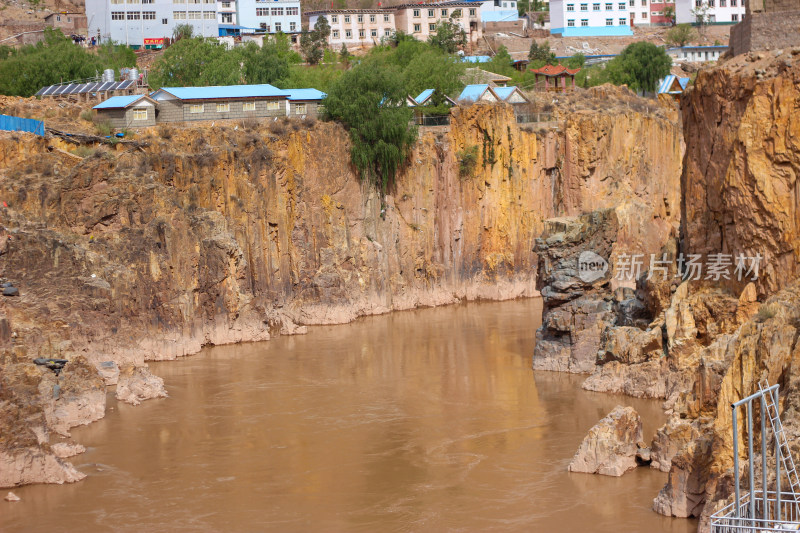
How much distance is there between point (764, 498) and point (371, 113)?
1506 inches

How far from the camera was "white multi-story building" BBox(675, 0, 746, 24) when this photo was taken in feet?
318

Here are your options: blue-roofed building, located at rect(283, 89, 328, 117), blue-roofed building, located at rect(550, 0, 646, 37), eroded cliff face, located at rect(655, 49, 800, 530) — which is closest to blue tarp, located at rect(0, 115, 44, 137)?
blue-roofed building, located at rect(283, 89, 328, 117)

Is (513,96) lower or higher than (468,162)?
higher

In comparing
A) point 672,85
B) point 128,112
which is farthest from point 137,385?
point 672,85

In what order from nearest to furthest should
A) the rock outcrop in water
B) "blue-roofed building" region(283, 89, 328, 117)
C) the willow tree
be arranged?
the rock outcrop in water
the willow tree
"blue-roofed building" region(283, 89, 328, 117)

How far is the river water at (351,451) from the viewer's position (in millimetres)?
27016

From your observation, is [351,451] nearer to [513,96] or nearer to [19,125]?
[19,125]

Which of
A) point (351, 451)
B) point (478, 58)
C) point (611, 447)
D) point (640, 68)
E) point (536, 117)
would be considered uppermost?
point (478, 58)

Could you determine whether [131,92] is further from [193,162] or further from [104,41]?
[104,41]

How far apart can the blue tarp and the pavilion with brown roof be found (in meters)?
34.2

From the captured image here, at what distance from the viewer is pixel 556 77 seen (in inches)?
3014

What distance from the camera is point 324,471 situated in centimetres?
3041

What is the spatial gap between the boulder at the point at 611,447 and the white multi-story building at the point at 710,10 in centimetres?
7352

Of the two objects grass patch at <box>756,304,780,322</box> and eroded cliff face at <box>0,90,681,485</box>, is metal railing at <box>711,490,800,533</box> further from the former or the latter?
eroded cliff face at <box>0,90,681,485</box>
